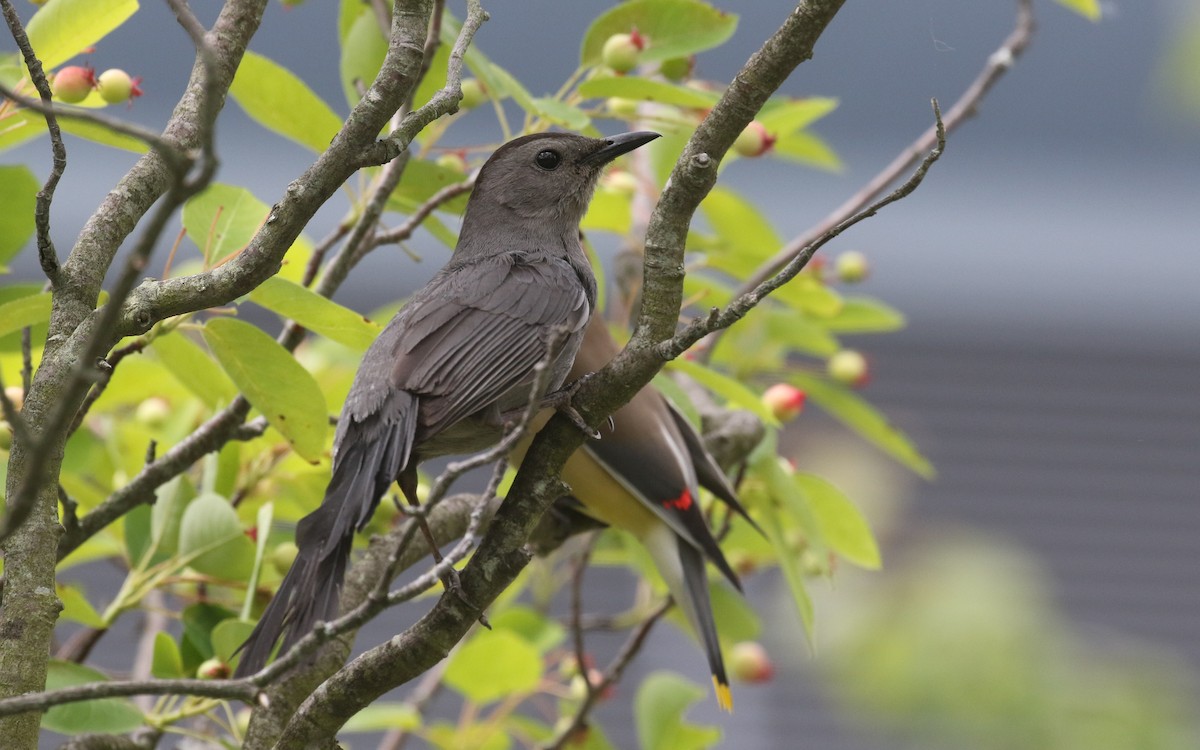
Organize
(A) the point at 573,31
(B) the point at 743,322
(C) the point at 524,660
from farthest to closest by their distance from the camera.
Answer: (A) the point at 573,31 → (B) the point at 743,322 → (C) the point at 524,660

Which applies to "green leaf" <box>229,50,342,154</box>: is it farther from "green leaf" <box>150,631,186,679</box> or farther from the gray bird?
"green leaf" <box>150,631,186,679</box>

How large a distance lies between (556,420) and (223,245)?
812 millimetres

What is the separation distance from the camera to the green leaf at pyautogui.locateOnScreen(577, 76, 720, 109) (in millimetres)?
3043

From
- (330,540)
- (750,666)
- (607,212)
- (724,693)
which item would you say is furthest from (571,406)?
(750,666)

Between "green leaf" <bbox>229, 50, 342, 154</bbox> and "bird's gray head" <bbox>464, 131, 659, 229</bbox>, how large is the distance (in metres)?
0.79

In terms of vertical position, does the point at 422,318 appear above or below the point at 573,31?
above

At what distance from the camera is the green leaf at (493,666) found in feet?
11.3

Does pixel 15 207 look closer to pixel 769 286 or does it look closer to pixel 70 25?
pixel 70 25

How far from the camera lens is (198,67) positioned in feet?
8.48

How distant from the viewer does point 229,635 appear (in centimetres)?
272

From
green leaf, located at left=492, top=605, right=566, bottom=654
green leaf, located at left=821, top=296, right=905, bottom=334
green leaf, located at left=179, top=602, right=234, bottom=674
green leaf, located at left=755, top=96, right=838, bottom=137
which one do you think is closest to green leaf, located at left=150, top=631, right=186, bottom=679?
green leaf, located at left=179, top=602, right=234, bottom=674

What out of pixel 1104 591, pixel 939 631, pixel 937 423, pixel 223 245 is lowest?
pixel 1104 591

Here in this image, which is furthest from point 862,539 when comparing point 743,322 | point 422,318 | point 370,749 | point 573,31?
point 370,749

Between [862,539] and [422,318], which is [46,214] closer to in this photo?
[422,318]
